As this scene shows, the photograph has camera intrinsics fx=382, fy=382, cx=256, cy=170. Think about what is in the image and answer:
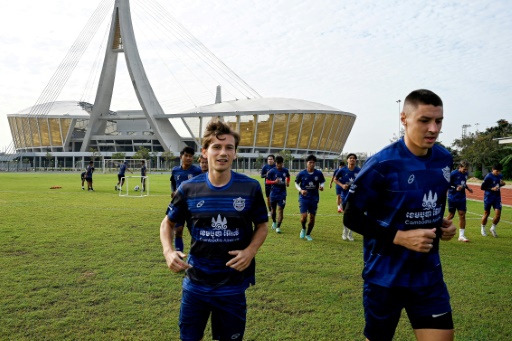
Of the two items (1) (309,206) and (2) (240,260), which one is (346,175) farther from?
(2) (240,260)

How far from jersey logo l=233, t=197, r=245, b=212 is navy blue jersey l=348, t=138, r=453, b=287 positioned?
2.49 ft

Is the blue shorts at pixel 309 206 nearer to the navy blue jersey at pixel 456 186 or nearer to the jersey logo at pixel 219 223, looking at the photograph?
the navy blue jersey at pixel 456 186

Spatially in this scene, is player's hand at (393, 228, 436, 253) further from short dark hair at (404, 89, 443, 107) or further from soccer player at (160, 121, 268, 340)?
soccer player at (160, 121, 268, 340)

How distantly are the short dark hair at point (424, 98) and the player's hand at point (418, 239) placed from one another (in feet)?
2.71

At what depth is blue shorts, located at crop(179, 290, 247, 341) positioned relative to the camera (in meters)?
2.63

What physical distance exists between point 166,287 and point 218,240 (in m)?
3.41

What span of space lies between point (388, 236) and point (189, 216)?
1.41 metres

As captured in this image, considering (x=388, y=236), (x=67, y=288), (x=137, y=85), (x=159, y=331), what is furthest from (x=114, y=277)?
(x=137, y=85)

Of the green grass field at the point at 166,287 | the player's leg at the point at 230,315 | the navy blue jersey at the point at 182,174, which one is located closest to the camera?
the player's leg at the point at 230,315

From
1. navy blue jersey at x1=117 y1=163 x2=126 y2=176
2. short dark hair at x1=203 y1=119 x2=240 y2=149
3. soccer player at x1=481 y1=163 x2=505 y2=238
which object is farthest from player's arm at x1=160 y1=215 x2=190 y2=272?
navy blue jersey at x1=117 y1=163 x2=126 y2=176

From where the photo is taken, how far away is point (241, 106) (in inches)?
→ 3428

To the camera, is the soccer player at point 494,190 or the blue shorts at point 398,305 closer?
the blue shorts at point 398,305

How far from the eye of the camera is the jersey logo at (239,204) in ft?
8.94

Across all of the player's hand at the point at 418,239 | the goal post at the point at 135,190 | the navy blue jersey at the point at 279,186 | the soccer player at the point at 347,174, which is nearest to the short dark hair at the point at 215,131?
the player's hand at the point at 418,239
